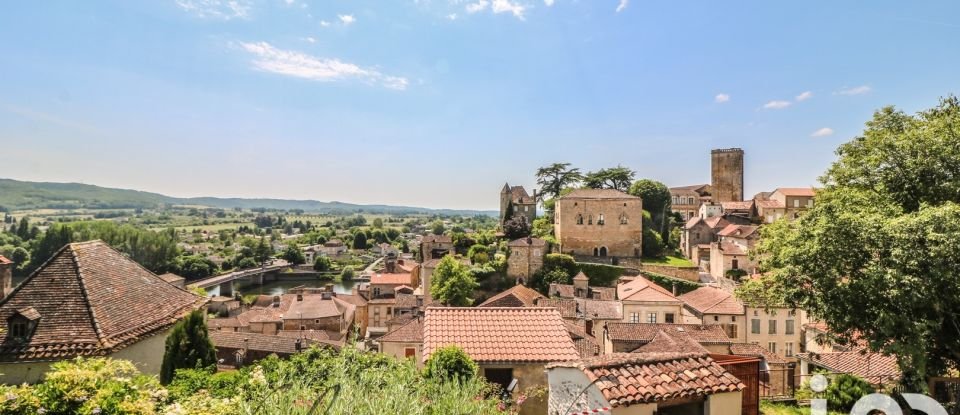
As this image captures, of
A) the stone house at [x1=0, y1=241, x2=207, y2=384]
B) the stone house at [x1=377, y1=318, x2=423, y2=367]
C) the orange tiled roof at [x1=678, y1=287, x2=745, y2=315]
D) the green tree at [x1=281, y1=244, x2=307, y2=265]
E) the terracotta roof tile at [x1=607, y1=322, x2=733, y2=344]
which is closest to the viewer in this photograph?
the stone house at [x1=0, y1=241, x2=207, y2=384]

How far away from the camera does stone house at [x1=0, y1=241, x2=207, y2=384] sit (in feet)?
27.8

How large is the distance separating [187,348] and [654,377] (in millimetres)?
9673

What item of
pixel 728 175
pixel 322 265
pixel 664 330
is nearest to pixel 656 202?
pixel 728 175

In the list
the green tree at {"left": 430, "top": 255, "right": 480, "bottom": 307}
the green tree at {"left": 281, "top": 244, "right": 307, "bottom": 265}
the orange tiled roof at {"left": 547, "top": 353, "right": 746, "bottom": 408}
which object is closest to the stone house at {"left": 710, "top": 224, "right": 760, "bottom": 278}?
the green tree at {"left": 430, "top": 255, "right": 480, "bottom": 307}

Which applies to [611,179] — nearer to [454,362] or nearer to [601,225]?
[601,225]

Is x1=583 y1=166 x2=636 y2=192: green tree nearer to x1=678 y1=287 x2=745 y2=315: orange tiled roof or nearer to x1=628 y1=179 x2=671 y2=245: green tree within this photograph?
x1=628 y1=179 x2=671 y2=245: green tree

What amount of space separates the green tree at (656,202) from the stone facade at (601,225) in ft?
22.2

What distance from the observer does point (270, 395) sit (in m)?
4.45

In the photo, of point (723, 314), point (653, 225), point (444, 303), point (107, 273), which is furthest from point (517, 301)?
point (653, 225)

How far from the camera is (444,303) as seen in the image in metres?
35.2

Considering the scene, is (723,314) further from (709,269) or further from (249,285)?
(249,285)

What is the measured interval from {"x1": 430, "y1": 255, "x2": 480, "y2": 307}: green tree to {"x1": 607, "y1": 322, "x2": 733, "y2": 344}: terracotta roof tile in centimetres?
1391

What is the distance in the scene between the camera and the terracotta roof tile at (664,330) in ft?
73.3

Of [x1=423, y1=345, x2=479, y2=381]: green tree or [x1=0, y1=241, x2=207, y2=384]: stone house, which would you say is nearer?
[x1=423, y1=345, x2=479, y2=381]: green tree
